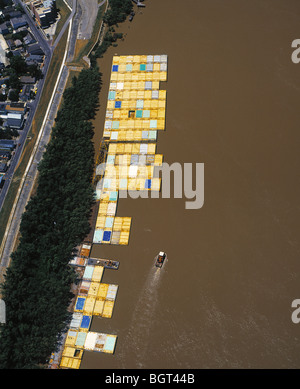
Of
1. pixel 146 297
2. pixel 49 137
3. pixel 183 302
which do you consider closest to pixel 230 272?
pixel 183 302

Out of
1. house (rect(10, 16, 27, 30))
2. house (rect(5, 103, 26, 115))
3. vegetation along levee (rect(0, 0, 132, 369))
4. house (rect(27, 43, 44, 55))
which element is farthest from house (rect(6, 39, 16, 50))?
vegetation along levee (rect(0, 0, 132, 369))

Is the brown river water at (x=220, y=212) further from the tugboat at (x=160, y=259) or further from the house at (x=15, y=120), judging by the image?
the house at (x=15, y=120)

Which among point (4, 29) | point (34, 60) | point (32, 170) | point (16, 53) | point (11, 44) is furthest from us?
point (4, 29)

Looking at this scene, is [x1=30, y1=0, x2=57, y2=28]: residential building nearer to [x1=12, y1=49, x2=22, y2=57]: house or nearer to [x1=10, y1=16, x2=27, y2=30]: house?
[x1=10, y1=16, x2=27, y2=30]: house

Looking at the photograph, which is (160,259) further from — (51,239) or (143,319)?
(51,239)

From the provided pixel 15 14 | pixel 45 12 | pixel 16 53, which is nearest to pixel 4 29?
pixel 15 14
